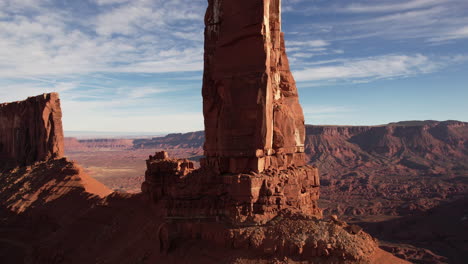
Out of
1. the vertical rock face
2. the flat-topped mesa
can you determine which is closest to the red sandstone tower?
the flat-topped mesa

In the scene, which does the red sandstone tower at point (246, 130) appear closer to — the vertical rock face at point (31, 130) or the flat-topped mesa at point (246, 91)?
the flat-topped mesa at point (246, 91)

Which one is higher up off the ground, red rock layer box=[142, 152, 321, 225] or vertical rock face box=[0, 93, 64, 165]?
vertical rock face box=[0, 93, 64, 165]

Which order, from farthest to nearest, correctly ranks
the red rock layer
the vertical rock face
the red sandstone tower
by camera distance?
the vertical rock face → the red sandstone tower → the red rock layer

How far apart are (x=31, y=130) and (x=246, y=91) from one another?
38762 millimetres

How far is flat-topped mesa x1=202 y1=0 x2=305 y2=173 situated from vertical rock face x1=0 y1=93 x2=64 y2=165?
32.0m

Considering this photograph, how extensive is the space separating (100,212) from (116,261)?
7659 mm

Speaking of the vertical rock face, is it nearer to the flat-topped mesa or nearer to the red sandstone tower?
the red sandstone tower

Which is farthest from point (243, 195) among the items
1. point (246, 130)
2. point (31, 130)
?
point (31, 130)

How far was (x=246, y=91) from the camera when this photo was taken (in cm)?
1562

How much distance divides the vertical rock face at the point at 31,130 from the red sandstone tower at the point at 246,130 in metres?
31.1

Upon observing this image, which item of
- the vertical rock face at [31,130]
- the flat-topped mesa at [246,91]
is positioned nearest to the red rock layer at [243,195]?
the flat-topped mesa at [246,91]

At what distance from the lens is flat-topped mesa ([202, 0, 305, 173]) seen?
1543 cm

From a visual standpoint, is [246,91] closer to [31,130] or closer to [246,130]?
[246,130]

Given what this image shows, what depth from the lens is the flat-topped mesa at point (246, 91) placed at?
15.4 metres
